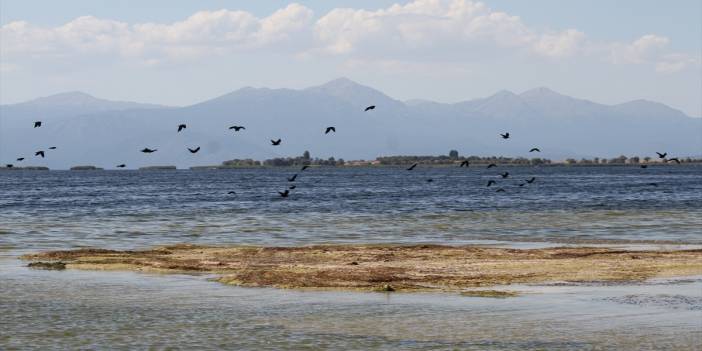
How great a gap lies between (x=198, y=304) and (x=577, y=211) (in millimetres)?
56669

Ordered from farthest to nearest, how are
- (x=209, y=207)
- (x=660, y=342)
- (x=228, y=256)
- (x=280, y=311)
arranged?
1. (x=209, y=207)
2. (x=228, y=256)
3. (x=280, y=311)
4. (x=660, y=342)

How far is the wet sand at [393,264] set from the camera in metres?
33.3

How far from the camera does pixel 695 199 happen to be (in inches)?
4112

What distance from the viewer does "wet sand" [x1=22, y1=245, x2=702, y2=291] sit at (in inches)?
1310

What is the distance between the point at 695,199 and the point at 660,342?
8530cm

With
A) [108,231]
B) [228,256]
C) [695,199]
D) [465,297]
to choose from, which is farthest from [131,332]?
[695,199]

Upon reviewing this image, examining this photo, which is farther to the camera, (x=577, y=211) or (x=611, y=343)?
(x=577, y=211)

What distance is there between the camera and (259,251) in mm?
44719

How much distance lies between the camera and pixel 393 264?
38.4 m

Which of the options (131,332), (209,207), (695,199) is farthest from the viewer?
(695,199)

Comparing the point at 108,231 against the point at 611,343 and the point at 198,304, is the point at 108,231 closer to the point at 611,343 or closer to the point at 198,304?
the point at 198,304

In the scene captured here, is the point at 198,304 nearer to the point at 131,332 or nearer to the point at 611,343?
the point at 131,332

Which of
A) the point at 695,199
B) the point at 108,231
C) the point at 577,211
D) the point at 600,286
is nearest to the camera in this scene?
the point at 600,286

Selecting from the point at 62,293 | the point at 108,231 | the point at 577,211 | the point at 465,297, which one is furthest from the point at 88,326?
the point at 577,211
